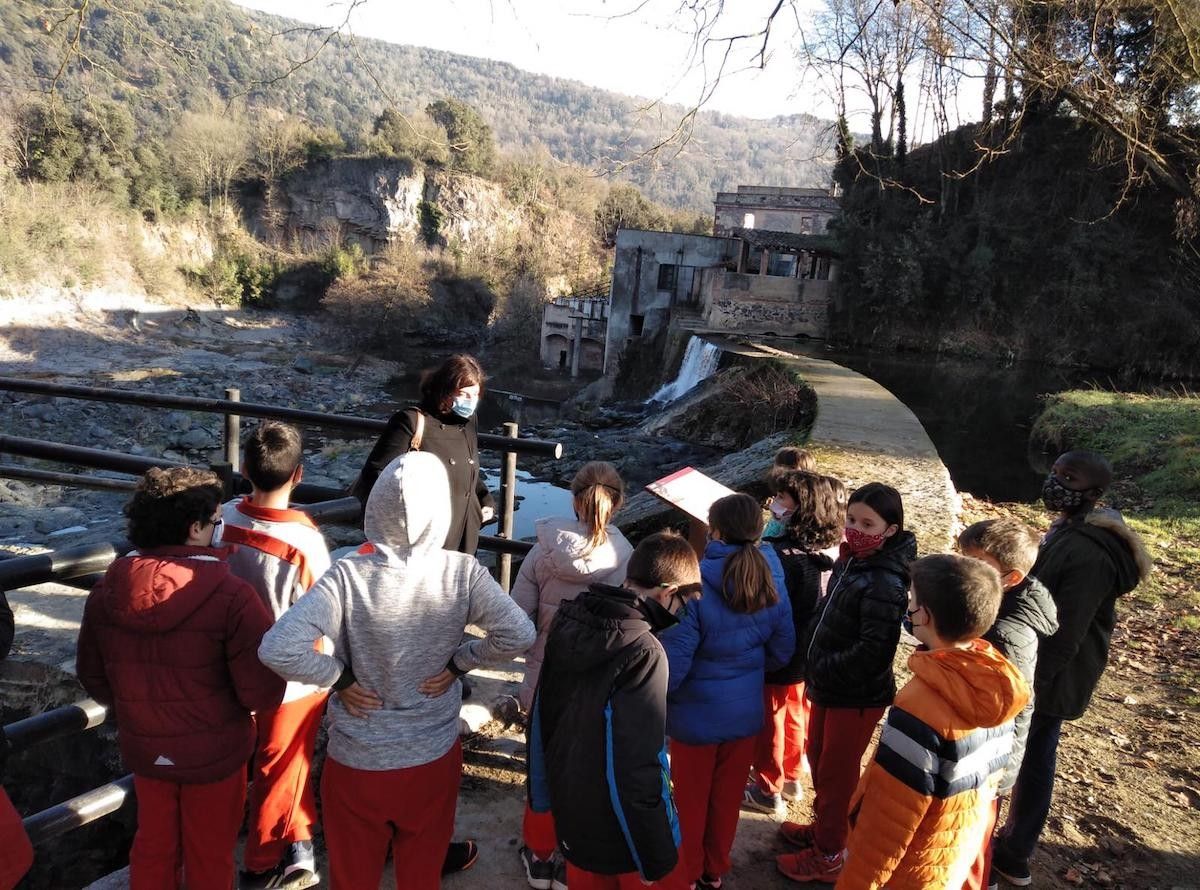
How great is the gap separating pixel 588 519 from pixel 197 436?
58.6 feet

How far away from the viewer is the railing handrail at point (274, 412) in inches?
107

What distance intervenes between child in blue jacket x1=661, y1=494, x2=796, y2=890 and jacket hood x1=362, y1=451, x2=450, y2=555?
31.4 inches

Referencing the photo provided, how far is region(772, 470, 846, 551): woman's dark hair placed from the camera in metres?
2.58

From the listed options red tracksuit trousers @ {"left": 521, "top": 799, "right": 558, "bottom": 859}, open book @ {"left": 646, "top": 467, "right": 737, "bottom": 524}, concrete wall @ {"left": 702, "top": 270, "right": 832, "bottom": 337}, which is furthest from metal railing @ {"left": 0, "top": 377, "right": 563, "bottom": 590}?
concrete wall @ {"left": 702, "top": 270, "right": 832, "bottom": 337}

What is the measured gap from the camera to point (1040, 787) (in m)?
2.46

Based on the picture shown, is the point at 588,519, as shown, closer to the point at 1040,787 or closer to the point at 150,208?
the point at 1040,787

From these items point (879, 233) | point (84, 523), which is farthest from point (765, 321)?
point (84, 523)

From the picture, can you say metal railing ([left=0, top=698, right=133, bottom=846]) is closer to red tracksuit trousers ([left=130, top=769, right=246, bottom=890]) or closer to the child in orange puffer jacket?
red tracksuit trousers ([left=130, top=769, right=246, bottom=890])

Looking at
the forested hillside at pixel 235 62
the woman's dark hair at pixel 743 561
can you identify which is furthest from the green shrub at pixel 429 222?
the woman's dark hair at pixel 743 561

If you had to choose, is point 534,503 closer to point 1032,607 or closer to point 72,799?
point 1032,607

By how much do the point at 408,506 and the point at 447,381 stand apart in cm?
101

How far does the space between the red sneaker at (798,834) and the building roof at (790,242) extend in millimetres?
27395

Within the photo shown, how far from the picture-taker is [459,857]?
217 cm

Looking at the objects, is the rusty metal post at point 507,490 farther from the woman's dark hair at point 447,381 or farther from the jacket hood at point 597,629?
the jacket hood at point 597,629
